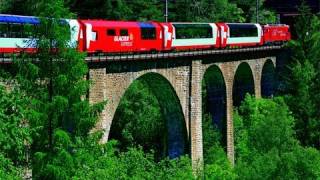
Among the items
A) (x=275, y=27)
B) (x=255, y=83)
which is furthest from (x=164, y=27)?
(x=275, y=27)

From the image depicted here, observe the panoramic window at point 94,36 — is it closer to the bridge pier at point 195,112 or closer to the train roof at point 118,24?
the train roof at point 118,24

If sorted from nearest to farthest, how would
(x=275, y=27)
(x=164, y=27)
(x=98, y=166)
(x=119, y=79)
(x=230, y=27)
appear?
1. (x=98, y=166)
2. (x=119, y=79)
3. (x=164, y=27)
4. (x=230, y=27)
5. (x=275, y=27)

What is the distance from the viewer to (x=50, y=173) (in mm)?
20797

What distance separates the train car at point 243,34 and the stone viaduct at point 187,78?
167 cm

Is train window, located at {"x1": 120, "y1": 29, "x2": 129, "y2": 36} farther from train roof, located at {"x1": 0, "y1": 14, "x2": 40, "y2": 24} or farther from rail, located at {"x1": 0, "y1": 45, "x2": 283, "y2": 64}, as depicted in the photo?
train roof, located at {"x1": 0, "y1": 14, "x2": 40, "y2": 24}

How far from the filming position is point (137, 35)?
130 ft

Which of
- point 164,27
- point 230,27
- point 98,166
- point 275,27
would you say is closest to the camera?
point 98,166

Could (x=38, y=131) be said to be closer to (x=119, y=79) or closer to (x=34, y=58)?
(x=34, y=58)

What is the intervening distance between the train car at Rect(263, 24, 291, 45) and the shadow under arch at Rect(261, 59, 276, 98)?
3.30m

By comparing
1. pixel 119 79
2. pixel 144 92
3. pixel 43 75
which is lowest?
pixel 144 92

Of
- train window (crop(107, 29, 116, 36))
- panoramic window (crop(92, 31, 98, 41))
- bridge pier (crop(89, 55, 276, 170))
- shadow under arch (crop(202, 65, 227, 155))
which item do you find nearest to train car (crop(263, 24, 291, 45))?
bridge pier (crop(89, 55, 276, 170))

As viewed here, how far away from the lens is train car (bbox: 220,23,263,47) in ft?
170

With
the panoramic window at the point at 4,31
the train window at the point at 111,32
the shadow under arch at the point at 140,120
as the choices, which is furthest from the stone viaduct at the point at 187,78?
the shadow under arch at the point at 140,120

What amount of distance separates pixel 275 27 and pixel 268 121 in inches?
1220
